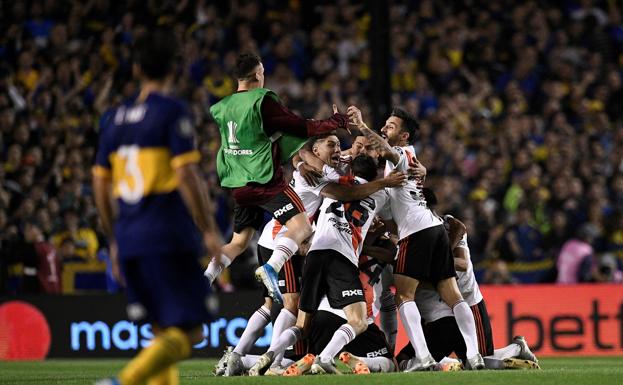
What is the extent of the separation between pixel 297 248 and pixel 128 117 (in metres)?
3.66

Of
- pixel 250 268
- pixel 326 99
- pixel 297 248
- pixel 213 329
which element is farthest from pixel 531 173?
pixel 297 248

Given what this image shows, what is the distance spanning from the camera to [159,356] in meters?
6.54

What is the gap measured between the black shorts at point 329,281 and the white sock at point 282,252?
1.18ft

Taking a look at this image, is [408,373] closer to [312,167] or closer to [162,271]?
[312,167]

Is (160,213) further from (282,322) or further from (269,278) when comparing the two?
(282,322)

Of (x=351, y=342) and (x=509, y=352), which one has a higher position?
(x=351, y=342)

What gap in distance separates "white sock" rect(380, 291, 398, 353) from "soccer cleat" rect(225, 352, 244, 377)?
4.73 ft

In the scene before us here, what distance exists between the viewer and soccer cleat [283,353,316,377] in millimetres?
10188

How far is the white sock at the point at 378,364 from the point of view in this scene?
35.0 ft

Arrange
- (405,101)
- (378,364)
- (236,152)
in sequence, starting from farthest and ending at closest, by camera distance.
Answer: (405,101) → (378,364) → (236,152)

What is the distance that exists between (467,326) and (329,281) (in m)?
1.24

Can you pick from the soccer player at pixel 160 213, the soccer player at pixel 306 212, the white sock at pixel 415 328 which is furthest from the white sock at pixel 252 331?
the soccer player at pixel 160 213

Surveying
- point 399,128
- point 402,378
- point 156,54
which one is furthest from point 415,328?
point 156,54

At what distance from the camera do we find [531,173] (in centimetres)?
1948
